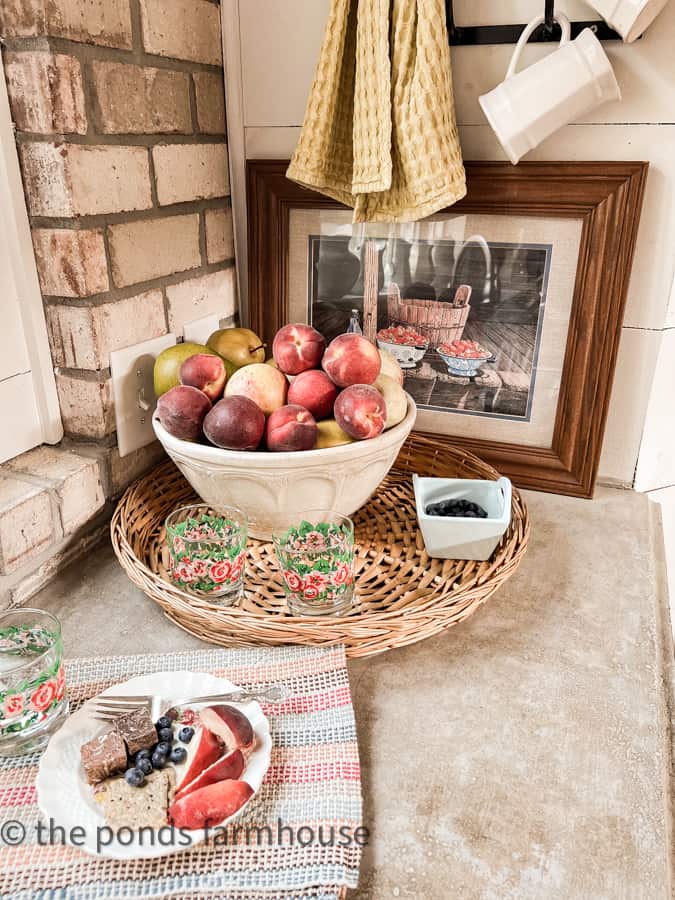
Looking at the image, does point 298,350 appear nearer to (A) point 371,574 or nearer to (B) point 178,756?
(A) point 371,574

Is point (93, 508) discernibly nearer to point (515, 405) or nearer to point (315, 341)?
point (315, 341)

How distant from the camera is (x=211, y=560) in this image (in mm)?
808

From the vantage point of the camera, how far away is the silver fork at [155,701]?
0.66 metres

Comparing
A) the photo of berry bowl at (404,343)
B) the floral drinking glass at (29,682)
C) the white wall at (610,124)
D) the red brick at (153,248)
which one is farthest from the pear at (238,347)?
the floral drinking glass at (29,682)

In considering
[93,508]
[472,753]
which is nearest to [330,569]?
[472,753]

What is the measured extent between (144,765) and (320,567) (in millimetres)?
265

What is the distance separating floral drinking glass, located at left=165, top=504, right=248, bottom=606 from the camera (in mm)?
810

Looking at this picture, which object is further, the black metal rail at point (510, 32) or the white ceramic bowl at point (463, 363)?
the white ceramic bowl at point (463, 363)

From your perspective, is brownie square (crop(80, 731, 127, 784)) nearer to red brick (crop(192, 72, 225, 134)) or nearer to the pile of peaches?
the pile of peaches

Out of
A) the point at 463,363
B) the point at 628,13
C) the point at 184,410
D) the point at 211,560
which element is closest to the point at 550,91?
the point at 628,13

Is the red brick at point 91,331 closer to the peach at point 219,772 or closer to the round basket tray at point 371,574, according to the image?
the round basket tray at point 371,574

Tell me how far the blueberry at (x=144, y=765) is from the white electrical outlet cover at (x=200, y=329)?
0.69 m

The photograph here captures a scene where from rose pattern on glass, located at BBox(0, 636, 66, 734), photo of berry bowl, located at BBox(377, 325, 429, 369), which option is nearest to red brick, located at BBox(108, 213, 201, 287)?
photo of berry bowl, located at BBox(377, 325, 429, 369)

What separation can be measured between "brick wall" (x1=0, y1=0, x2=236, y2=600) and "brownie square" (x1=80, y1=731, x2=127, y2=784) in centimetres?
31
